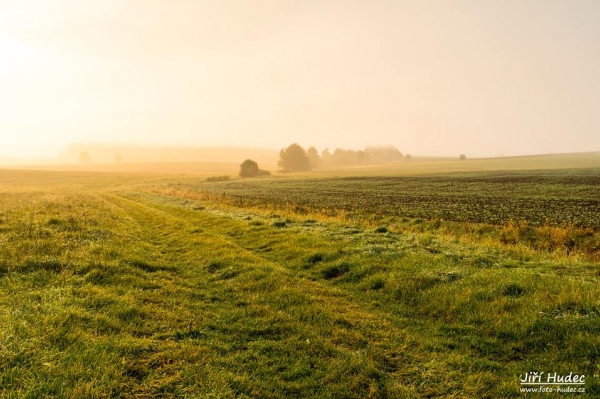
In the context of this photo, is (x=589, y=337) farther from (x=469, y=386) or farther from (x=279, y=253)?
(x=279, y=253)

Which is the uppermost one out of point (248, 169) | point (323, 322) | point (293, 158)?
point (293, 158)

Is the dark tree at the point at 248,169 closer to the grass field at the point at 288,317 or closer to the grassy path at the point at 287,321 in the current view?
the grass field at the point at 288,317

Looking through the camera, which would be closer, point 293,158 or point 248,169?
point 248,169

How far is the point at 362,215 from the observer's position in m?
28.3

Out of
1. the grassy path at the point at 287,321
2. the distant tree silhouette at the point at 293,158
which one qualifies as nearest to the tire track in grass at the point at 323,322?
the grassy path at the point at 287,321

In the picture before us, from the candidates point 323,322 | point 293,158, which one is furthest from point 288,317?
point 293,158

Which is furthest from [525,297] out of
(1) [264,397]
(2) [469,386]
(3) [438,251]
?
(1) [264,397]

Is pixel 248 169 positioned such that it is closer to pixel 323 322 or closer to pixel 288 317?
pixel 288 317

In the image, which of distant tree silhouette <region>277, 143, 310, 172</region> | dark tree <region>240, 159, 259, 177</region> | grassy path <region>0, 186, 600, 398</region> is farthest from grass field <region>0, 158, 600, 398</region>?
distant tree silhouette <region>277, 143, 310, 172</region>

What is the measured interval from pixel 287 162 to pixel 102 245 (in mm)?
153029

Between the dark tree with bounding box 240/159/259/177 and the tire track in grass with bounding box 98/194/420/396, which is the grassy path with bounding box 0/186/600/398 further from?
the dark tree with bounding box 240/159/259/177

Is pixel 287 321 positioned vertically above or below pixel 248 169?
below

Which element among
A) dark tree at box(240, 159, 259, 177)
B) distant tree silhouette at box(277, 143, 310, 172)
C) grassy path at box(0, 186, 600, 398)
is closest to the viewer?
grassy path at box(0, 186, 600, 398)

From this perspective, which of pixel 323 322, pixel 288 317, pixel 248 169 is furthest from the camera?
pixel 248 169
